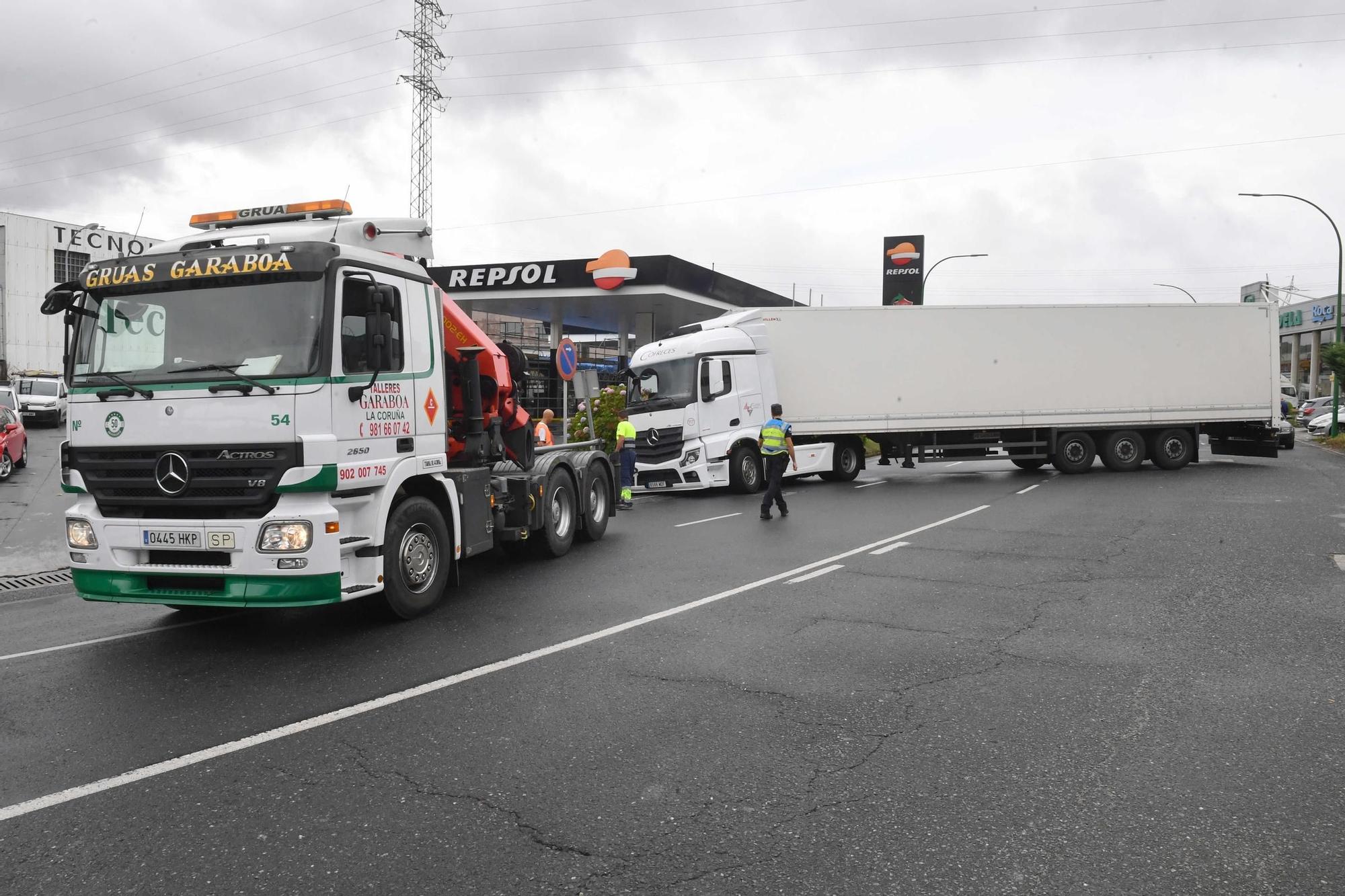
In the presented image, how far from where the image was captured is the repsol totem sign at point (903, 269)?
133 feet

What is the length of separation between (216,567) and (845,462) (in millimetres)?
16491

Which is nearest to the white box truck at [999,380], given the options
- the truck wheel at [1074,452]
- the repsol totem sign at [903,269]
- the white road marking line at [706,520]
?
the truck wheel at [1074,452]

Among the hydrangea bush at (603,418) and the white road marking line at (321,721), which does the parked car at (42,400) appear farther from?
the white road marking line at (321,721)

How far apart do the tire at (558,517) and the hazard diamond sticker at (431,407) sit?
2.63m

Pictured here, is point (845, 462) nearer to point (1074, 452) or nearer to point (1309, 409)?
point (1074, 452)

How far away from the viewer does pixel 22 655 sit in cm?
669

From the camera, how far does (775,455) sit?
14.6 meters

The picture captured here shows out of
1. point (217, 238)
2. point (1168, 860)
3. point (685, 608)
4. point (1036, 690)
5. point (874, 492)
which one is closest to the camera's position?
point (1168, 860)

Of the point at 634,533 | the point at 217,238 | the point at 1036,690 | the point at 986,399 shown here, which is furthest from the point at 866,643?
the point at 986,399

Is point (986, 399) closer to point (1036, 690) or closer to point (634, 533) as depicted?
point (634, 533)

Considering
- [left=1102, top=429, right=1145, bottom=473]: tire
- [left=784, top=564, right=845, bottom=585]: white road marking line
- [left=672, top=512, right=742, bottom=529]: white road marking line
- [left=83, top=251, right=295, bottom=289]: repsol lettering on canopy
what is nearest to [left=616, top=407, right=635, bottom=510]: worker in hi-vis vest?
[left=672, top=512, right=742, bottom=529]: white road marking line

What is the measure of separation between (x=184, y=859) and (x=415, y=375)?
15.3 feet

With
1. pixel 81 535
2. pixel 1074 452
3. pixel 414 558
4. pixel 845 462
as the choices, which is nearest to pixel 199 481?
pixel 81 535

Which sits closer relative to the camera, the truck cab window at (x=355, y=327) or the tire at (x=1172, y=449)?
the truck cab window at (x=355, y=327)
